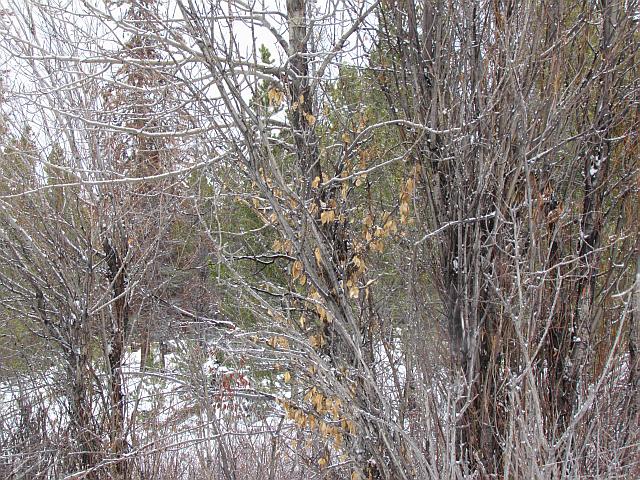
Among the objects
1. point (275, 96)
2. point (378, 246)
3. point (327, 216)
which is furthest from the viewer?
point (275, 96)

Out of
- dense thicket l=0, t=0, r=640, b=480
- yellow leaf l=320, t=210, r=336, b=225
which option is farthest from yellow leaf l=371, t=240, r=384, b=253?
yellow leaf l=320, t=210, r=336, b=225

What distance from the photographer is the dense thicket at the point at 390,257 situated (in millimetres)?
3719

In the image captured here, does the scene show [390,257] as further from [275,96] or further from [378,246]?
[275,96]

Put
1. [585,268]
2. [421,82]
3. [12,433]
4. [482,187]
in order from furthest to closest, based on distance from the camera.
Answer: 1. [12,433]
2. [585,268]
3. [421,82]
4. [482,187]

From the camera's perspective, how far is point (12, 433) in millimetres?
6152

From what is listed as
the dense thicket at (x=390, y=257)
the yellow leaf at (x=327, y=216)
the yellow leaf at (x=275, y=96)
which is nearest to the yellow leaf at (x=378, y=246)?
the dense thicket at (x=390, y=257)

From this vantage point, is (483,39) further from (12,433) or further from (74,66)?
(12,433)

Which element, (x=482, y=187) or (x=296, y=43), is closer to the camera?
(x=482, y=187)

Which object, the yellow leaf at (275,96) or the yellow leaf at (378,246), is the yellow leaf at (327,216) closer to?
the yellow leaf at (378,246)

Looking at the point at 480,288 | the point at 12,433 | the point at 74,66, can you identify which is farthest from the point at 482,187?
the point at 12,433

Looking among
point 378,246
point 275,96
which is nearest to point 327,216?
point 378,246

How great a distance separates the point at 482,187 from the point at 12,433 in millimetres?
4986

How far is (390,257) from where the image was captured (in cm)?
481

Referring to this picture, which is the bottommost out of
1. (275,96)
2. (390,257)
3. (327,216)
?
(390,257)
